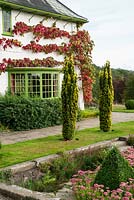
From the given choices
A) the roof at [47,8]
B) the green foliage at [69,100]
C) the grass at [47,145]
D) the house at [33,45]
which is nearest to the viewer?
the grass at [47,145]

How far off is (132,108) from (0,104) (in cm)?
1482

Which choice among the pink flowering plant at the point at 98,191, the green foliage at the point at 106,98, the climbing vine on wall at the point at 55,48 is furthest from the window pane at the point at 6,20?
the pink flowering plant at the point at 98,191

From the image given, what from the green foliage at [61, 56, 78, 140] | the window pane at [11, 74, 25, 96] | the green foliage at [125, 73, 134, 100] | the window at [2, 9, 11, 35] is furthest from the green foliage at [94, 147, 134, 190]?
the green foliage at [125, 73, 134, 100]

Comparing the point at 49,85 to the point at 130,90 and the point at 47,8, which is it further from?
the point at 130,90

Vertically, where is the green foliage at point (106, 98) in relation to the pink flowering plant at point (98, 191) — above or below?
above

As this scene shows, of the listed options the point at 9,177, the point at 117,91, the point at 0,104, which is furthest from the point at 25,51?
the point at 117,91

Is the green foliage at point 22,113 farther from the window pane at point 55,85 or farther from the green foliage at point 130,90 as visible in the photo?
the green foliage at point 130,90

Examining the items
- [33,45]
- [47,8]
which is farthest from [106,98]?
[47,8]

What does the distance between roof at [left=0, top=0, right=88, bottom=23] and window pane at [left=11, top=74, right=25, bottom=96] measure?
3398 millimetres

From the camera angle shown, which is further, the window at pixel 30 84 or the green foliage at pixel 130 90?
the green foliage at pixel 130 90

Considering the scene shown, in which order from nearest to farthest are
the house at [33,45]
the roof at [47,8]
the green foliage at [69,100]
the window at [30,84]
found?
the green foliage at [69,100]
the house at [33,45]
the roof at [47,8]
the window at [30,84]

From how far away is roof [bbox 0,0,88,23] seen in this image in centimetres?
1821

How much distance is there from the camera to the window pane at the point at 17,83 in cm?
1844

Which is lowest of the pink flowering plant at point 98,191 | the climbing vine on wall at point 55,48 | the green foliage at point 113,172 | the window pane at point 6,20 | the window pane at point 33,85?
the pink flowering plant at point 98,191
